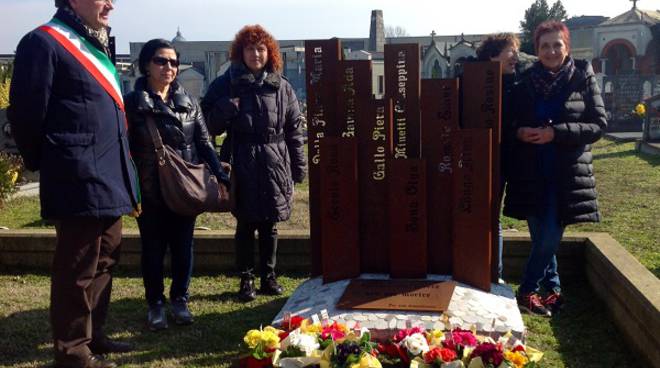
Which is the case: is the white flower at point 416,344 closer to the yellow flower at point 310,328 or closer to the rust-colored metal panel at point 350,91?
the yellow flower at point 310,328

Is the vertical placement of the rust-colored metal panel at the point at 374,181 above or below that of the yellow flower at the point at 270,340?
above

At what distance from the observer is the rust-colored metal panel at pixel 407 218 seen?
3945 millimetres

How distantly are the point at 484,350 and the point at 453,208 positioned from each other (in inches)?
44.8

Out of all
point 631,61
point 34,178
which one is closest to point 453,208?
point 34,178

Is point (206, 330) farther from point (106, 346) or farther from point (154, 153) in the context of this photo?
point (154, 153)

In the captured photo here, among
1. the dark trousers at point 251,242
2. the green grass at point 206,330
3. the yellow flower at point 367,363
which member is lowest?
the green grass at point 206,330

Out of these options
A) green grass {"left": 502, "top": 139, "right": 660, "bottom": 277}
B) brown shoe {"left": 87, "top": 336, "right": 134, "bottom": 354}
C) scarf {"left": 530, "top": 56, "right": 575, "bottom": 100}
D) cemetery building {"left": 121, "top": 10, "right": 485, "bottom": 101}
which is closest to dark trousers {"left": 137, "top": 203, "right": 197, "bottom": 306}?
brown shoe {"left": 87, "top": 336, "right": 134, "bottom": 354}

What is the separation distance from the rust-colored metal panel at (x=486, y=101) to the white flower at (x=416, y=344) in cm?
115

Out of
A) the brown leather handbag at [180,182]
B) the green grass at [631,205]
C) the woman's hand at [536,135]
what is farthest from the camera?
the green grass at [631,205]

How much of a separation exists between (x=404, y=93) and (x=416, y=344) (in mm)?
1599

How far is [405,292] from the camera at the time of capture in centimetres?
384

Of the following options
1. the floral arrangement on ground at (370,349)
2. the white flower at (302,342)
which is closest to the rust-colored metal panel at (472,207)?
the floral arrangement on ground at (370,349)

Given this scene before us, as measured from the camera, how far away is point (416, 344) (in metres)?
3.17

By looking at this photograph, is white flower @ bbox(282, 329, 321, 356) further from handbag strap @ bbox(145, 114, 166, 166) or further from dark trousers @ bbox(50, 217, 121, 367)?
handbag strap @ bbox(145, 114, 166, 166)
